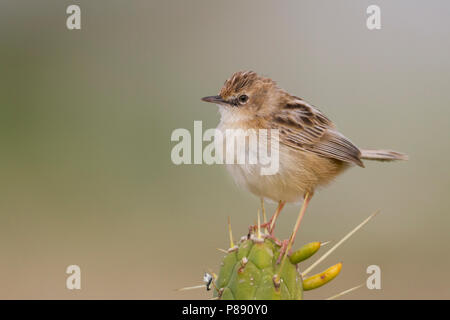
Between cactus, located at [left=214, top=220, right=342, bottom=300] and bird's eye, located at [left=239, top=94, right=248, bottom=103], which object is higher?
bird's eye, located at [left=239, top=94, right=248, bottom=103]

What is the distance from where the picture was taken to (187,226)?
913cm

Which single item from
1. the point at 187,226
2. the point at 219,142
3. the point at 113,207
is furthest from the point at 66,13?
the point at 219,142

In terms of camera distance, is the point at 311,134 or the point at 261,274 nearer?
the point at 261,274

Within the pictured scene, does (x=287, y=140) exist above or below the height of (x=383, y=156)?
above

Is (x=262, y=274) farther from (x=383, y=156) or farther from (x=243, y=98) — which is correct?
(x=383, y=156)

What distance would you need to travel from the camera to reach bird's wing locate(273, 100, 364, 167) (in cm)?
402

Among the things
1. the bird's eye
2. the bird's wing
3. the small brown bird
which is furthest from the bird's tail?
the bird's eye

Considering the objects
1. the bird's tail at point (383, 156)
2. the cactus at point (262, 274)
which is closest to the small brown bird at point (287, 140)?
the bird's tail at point (383, 156)

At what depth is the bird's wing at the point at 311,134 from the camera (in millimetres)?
4023

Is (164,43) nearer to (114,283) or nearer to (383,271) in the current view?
(114,283)

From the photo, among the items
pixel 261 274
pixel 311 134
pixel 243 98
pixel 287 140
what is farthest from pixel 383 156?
pixel 261 274

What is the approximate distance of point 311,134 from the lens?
13.6 feet

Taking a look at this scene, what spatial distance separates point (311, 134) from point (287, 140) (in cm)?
26

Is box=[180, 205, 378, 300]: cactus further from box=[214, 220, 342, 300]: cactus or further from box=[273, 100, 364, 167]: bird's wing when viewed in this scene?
box=[273, 100, 364, 167]: bird's wing
